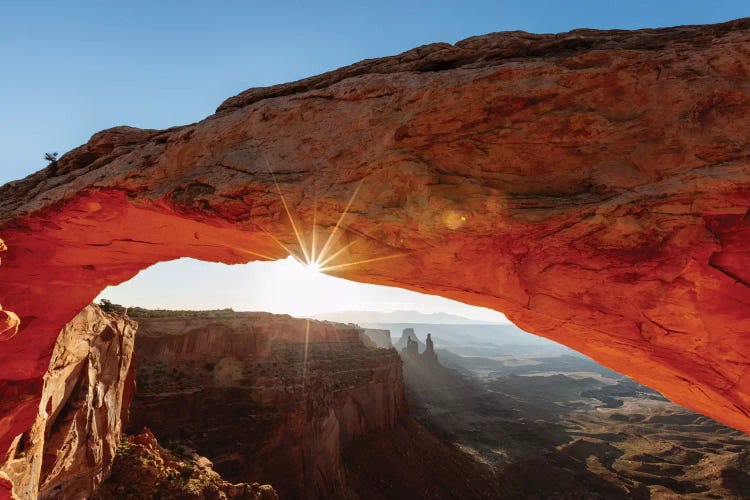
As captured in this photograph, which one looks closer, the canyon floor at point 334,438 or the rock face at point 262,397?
the canyon floor at point 334,438

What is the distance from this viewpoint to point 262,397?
2144 cm

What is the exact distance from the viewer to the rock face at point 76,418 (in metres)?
8.44

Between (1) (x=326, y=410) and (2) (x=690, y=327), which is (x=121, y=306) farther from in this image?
(2) (x=690, y=327)

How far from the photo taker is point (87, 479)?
991 centimetres

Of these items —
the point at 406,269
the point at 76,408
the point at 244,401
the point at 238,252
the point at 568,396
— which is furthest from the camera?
the point at 568,396

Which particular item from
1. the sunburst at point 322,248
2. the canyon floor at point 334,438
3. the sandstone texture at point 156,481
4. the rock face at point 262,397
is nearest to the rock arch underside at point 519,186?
the sunburst at point 322,248

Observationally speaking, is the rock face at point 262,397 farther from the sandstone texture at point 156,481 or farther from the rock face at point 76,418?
the rock face at point 76,418

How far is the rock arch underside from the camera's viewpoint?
4.68m


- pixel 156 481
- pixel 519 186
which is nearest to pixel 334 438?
pixel 156 481

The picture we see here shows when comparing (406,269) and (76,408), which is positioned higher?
(406,269)

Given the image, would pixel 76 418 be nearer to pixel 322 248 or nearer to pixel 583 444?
pixel 322 248

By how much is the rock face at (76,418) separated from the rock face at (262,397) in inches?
332

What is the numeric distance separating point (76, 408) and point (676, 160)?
14059 mm

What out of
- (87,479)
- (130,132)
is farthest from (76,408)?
(130,132)
